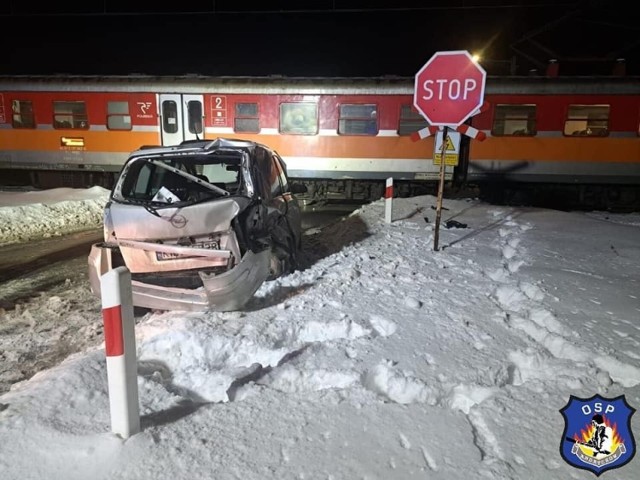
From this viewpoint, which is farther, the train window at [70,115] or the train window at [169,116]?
the train window at [70,115]

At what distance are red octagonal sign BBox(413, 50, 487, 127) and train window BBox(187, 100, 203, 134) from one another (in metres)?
8.71

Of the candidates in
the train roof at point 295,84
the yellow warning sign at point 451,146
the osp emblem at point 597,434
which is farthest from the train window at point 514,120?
the osp emblem at point 597,434

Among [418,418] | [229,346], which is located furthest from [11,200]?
[418,418]

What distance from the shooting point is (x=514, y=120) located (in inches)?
491

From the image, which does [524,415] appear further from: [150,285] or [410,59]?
[410,59]

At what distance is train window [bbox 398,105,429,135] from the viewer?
500 inches

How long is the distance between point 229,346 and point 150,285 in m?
1.08

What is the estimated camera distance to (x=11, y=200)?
10.6m

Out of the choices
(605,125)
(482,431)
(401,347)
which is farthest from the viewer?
(605,125)

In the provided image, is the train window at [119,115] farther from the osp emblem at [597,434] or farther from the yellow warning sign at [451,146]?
the osp emblem at [597,434]

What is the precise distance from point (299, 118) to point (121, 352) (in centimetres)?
1151

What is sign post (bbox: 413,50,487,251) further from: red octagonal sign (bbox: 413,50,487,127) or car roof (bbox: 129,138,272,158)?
car roof (bbox: 129,138,272,158)

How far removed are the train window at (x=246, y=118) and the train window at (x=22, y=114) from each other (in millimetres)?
6259

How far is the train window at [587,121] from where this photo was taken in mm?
12031
